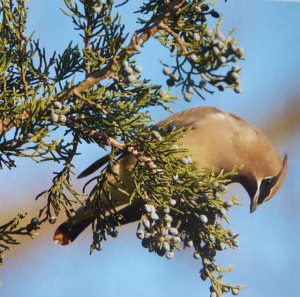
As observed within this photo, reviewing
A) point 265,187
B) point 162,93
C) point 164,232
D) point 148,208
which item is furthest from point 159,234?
point 265,187

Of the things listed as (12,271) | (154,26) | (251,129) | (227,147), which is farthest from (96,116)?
(12,271)

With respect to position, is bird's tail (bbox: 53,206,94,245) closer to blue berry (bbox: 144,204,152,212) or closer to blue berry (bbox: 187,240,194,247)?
blue berry (bbox: 187,240,194,247)

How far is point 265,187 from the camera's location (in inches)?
164

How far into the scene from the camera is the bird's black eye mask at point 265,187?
410 centimetres

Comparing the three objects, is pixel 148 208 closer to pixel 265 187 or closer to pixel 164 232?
pixel 164 232

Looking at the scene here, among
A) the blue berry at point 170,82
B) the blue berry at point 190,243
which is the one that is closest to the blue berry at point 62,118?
the blue berry at point 170,82

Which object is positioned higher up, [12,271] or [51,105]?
[51,105]

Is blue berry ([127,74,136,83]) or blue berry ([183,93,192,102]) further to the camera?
blue berry ([127,74,136,83])

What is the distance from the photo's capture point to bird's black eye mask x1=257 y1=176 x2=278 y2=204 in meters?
4.10

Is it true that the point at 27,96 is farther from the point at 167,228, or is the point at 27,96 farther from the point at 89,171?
the point at 89,171

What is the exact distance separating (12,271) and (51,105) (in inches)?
A: 87.4

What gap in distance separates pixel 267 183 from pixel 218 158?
692 millimetres

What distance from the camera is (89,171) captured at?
3.29 meters

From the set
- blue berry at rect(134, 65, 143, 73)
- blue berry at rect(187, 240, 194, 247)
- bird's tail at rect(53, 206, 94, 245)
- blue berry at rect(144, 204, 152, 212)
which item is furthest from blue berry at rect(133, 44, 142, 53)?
bird's tail at rect(53, 206, 94, 245)
